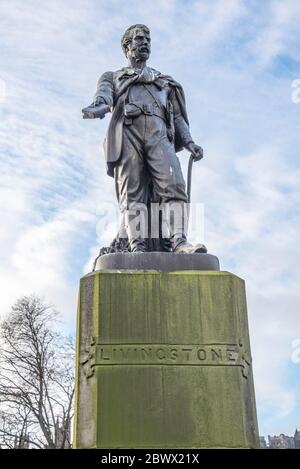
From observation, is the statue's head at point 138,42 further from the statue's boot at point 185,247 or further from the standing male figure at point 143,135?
the statue's boot at point 185,247

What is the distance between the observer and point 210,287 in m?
6.24

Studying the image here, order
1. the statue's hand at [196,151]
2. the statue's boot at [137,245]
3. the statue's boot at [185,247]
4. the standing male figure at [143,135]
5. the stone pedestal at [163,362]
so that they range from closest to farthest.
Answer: the stone pedestal at [163,362], the statue's boot at [185,247], the statue's boot at [137,245], the standing male figure at [143,135], the statue's hand at [196,151]

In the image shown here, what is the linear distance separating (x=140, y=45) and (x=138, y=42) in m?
0.05

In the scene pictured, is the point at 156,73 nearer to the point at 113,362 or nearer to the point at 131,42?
the point at 131,42

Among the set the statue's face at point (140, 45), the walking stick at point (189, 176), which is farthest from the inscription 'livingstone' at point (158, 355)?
the statue's face at point (140, 45)

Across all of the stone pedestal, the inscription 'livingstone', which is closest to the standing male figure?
the stone pedestal

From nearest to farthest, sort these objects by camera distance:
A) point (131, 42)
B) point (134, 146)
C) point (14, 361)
Answer: point (134, 146) → point (131, 42) → point (14, 361)

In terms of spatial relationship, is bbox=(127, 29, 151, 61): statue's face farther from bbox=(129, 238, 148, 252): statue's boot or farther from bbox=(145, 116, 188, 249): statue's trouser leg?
bbox=(129, 238, 148, 252): statue's boot

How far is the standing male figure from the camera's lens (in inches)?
293

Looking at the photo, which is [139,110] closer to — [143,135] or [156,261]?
[143,135]

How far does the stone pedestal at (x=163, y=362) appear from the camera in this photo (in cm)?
561

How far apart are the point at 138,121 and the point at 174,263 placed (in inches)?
85.5

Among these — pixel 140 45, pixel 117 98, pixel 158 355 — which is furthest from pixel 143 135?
pixel 158 355

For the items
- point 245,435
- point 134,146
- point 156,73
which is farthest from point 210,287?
point 156,73
